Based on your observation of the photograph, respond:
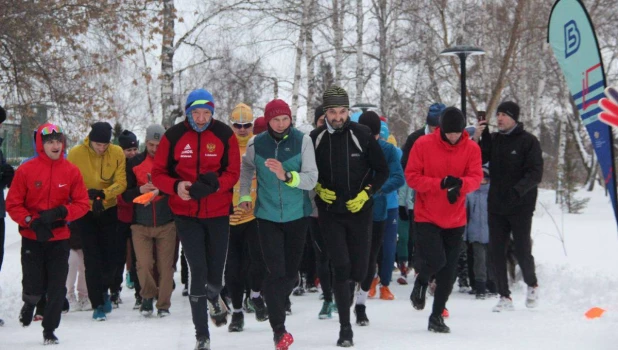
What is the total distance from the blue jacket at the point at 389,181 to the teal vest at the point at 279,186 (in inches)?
44.5

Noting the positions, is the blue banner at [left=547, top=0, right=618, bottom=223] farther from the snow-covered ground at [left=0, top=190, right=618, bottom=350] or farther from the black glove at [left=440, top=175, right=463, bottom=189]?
the black glove at [left=440, top=175, right=463, bottom=189]

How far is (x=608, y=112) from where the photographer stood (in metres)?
5.48

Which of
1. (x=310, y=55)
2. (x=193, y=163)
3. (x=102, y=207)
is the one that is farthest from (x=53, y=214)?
(x=310, y=55)

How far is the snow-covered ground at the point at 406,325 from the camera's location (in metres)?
6.91

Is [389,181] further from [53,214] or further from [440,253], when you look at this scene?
[53,214]

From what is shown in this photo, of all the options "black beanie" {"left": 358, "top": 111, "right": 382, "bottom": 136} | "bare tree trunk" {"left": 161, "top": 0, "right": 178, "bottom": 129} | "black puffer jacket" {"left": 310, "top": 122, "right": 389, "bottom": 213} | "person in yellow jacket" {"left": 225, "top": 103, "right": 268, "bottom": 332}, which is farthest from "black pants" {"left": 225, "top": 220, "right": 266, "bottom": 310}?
"bare tree trunk" {"left": 161, "top": 0, "right": 178, "bottom": 129}

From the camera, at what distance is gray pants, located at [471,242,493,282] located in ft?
31.8

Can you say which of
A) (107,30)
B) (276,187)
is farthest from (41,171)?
(107,30)

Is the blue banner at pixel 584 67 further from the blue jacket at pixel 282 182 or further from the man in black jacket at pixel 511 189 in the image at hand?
the blue jacket at pixel 282 182

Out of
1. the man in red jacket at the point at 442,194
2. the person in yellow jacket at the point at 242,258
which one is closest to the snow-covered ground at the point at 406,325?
the person in yellow jacket at the point at 242,258

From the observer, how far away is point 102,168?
8836 millimetres

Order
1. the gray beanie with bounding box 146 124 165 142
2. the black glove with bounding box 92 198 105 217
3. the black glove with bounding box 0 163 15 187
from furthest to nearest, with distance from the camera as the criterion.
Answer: the gray beanie with bounding box 146 124 165 142 < the black glove with bounding box 92 198 105 217 < the black glove with bounding box 0 163 15 187

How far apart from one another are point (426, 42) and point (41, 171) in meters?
22.4

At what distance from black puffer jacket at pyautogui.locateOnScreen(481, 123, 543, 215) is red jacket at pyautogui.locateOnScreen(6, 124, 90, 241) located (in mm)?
4082
